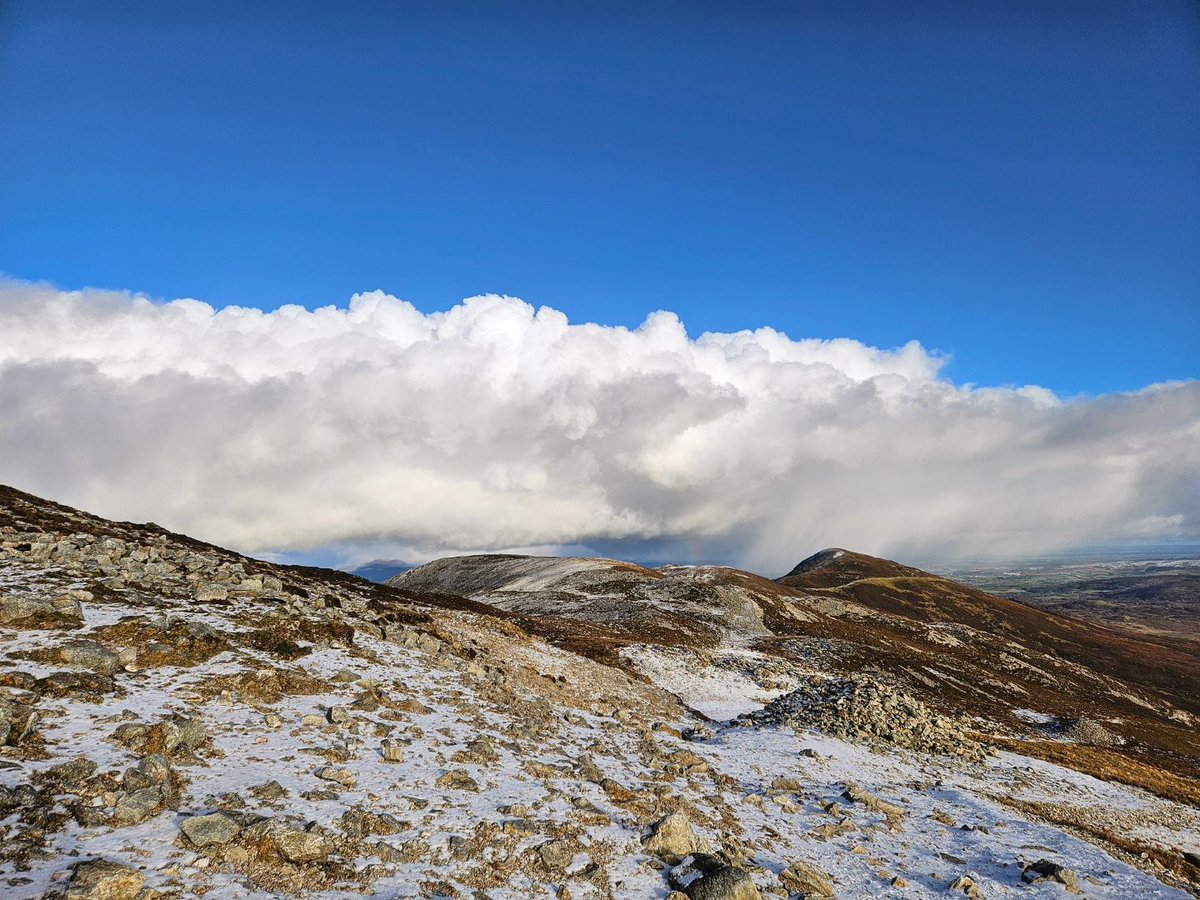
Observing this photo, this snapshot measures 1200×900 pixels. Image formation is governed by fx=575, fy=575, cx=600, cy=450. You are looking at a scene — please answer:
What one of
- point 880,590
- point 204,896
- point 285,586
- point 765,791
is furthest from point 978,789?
point 880,590

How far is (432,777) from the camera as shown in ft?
49.9

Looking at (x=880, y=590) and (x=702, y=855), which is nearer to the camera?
(x=702, y=855)

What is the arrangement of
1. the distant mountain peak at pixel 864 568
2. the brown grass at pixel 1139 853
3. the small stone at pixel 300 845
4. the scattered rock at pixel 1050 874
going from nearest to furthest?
the small stone at pixel 300 845 → the scattered rock at pixel 1050 874 → the brown grass at pixel 1139 853 → the distant mountain peak at pixel 864 568

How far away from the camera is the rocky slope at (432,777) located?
10.8 meters

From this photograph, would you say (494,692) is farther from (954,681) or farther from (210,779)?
(954,681)

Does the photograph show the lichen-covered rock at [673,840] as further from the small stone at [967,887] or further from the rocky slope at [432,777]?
the small stone at [967,887]

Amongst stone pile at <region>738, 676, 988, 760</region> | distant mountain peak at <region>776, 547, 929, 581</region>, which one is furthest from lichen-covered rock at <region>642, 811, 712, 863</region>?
distant mountain peak at <region>776, 547, 929, 581</region>

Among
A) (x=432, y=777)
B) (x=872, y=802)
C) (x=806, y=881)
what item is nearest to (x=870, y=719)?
(x=872, y=802)

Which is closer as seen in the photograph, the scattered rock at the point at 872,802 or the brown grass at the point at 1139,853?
the brown grass at the point at 1139,853

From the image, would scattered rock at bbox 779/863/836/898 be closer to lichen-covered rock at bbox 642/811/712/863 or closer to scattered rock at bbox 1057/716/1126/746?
lichen-covered rock at bbox 642/811/712/863

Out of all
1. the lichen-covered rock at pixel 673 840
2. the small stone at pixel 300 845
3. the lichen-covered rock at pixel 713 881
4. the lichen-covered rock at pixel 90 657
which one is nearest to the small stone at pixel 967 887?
the lichen-covered rock at pixel 713 881

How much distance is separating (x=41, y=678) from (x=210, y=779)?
693 cm

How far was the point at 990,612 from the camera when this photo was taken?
484 feet

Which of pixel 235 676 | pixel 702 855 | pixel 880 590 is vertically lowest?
pixel 880 590
